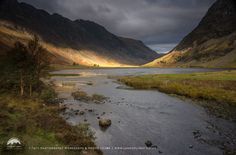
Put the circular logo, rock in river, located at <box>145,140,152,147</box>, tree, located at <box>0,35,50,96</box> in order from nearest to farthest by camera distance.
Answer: the circular logo < rock in river, located at <box>145,140,152,147</box> < tree, located at <box>0,35,50,96</box>

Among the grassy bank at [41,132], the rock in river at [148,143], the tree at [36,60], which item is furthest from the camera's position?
the tree at [36,60]

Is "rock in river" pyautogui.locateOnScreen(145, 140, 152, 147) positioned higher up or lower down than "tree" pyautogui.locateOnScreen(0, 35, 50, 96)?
lower down

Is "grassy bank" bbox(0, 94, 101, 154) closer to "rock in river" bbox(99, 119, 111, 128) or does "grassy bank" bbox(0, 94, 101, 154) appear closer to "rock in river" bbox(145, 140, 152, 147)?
"rock in river" bbox(99, 119, 111, 128)

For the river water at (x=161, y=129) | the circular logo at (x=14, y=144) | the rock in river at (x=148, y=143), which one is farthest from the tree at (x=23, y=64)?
the rock in river at (x=148, y=143)

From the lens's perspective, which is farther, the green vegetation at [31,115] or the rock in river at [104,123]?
the rock in river at [104,123]

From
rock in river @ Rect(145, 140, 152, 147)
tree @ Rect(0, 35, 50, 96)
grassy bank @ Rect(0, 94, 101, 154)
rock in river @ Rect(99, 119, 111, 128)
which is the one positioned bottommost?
rock in river @ Rect(145, 140, 152, 147)

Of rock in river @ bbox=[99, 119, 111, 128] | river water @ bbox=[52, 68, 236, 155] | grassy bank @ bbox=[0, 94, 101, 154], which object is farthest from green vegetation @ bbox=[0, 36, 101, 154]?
river water @ bbox=[52, 68, 236, 155]

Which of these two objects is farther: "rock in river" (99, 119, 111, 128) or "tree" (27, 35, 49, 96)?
"tree" (27, 35, 49, 96)

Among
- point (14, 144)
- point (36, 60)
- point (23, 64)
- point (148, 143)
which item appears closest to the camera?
point (14, 144)

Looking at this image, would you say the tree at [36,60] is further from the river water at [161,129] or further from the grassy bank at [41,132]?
the grassy bank at [41,132]

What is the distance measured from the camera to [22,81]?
45656mm

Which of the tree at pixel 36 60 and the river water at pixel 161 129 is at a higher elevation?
the tree at pixel 36 60

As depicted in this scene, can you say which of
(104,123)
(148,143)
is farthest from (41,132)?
(148,143)

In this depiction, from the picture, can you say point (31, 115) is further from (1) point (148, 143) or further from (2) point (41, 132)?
(1) point (148, 143)
